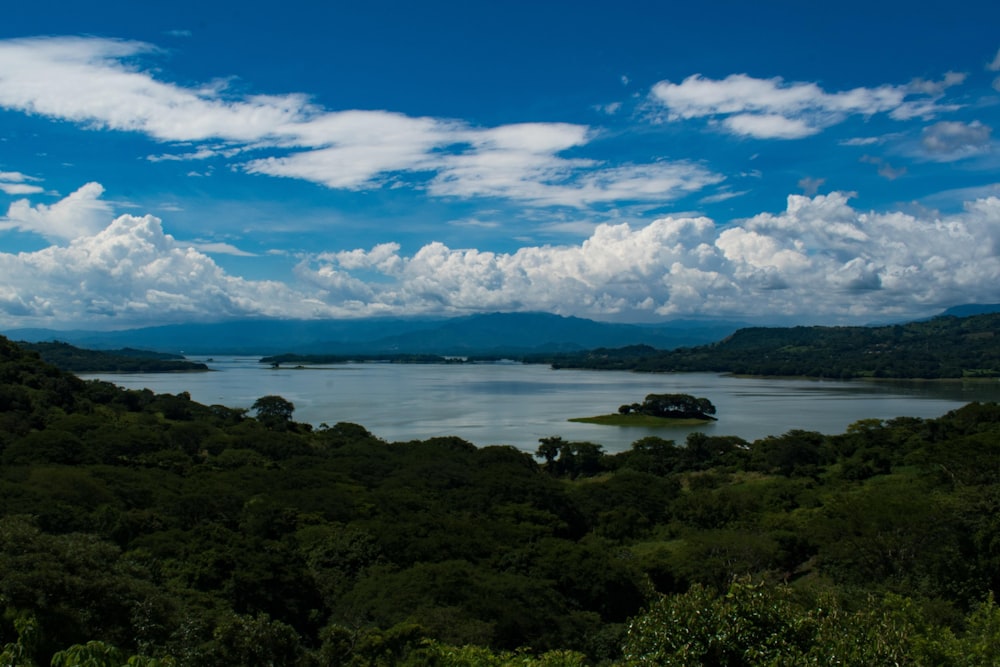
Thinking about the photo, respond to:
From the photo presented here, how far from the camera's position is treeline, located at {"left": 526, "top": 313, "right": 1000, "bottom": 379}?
112 metres

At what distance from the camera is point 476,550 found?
1834cm

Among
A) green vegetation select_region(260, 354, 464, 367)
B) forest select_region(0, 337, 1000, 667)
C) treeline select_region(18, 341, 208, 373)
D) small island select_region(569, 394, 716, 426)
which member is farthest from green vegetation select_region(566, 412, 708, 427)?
green vegetation select_region(260, 354, 464, 367)

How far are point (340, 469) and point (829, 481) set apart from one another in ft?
66.7

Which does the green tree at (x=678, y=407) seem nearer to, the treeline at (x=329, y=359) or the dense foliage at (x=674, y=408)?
the dense foliage at (x=674, y=408)

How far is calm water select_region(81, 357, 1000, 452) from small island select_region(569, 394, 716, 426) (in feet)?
6.15

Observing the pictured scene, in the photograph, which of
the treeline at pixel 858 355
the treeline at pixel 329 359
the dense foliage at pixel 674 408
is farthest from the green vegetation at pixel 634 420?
the treeline at pixel 329 359

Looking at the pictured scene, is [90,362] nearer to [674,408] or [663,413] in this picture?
[663,413]

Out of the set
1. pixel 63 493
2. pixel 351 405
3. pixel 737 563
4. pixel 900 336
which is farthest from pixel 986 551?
pixel 900 336

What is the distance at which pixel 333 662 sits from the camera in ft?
31.9

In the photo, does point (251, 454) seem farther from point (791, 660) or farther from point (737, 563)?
point (791, 660)

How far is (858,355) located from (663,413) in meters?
94.0

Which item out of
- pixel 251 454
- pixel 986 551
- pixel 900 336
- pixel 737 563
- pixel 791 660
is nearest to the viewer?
pixel 791 660

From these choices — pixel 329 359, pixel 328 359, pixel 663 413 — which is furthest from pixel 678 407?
pixel 329 359

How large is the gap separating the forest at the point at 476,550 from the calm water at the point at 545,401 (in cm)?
1579
